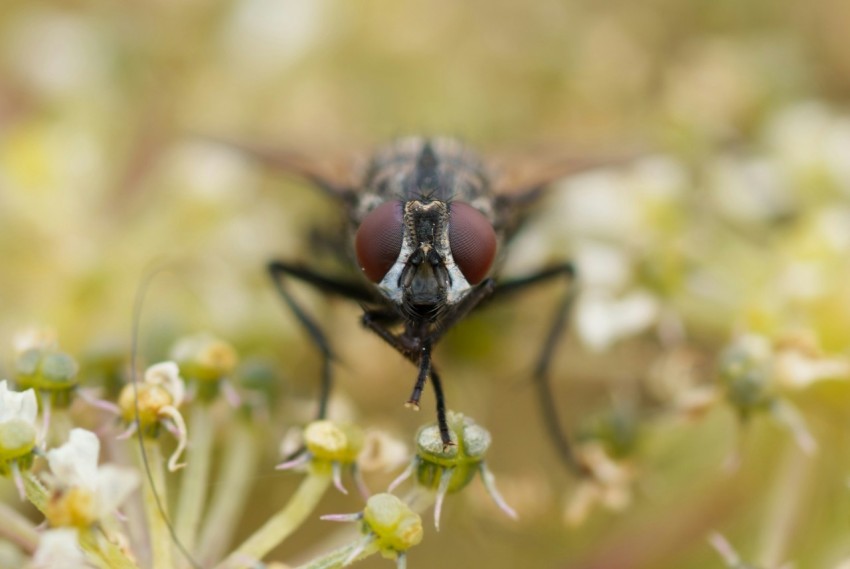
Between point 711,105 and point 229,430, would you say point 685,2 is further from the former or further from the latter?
point 229,430

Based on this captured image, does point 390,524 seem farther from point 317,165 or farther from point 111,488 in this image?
point 317,165

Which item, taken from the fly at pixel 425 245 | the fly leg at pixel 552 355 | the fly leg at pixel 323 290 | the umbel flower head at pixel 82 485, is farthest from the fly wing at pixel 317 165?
the umbel flower head at pixel 82 485

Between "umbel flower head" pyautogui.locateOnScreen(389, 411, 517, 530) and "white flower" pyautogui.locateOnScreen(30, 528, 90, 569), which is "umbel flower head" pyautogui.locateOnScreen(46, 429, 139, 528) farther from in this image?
"umbel flower head" pyautogui.locateOnScreen(389, 411, 517, 530)

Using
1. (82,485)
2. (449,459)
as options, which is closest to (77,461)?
(82,485)

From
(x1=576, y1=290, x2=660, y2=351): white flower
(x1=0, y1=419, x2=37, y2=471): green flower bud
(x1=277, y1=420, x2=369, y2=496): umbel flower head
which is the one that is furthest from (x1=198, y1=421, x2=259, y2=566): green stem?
(x1=576, y1=290, x2=660, y2=351): white flower

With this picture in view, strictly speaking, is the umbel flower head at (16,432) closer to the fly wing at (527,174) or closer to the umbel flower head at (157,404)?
the umbel flower head at (157,404)

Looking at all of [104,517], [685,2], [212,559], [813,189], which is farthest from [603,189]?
[104,517]
